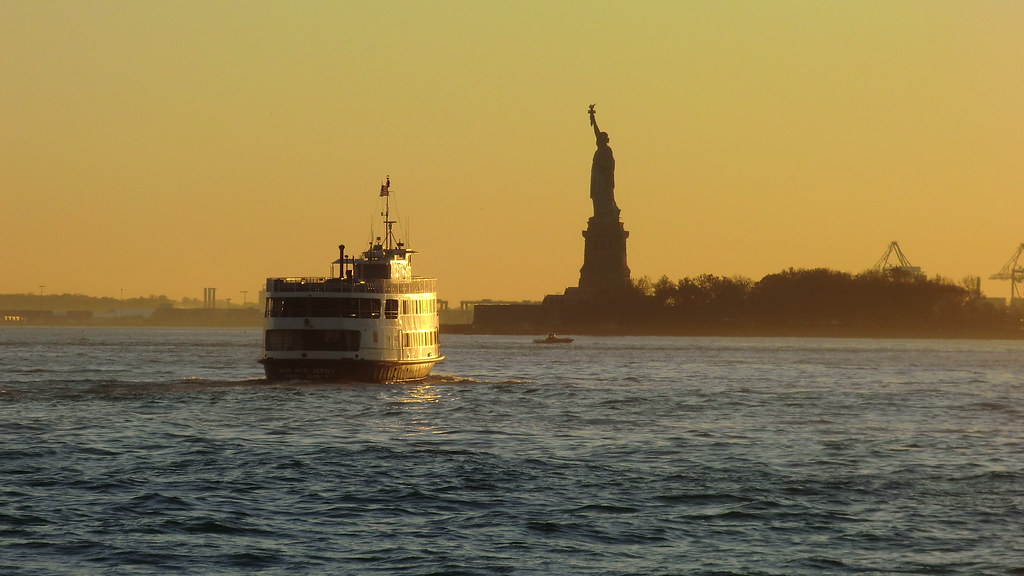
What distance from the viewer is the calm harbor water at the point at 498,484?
2795 cm

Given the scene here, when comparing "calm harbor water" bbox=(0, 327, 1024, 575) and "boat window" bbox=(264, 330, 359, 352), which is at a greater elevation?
"boat window" bbox=(264, 330, 359, 352)

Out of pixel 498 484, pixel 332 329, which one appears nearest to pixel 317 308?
pixel 332 329

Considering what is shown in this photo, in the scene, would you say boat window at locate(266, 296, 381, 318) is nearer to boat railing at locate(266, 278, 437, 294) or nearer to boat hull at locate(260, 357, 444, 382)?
boat railing at locate(266, 278, 437, 294)

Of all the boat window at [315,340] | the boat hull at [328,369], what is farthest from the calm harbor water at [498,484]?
the boat window at [315,340]

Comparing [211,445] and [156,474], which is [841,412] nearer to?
[211,445]

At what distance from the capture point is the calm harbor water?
91.7 feet

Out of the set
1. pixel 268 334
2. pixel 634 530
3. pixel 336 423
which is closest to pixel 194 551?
pixel 634 530

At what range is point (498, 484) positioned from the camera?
123ft

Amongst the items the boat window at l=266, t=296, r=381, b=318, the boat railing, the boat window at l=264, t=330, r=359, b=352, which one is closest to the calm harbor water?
the boat window at l=264, t=330, r=359, b=352

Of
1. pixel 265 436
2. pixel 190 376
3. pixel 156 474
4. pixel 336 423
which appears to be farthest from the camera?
pixel 190 376

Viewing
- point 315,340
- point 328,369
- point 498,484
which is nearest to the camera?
point 498,484

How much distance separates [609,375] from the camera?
103 meters

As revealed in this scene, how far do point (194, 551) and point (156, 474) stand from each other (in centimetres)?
1109

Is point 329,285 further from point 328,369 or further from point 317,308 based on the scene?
point 328,369
